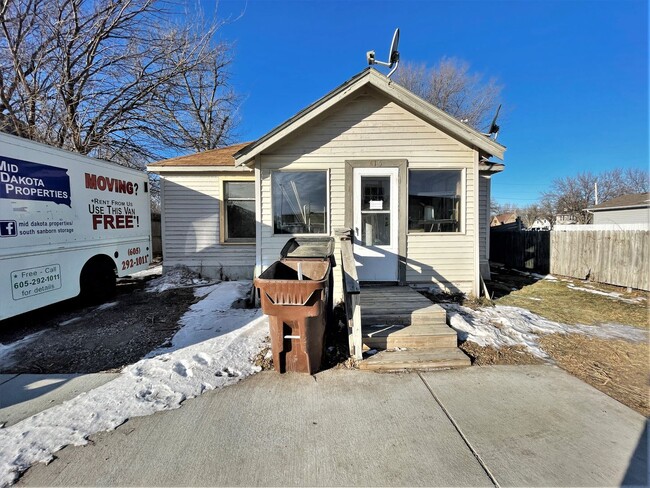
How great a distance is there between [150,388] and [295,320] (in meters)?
1.59

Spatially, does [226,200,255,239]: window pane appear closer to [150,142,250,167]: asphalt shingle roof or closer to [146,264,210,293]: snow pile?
[150,142,250,167]: asphalt shingle roof

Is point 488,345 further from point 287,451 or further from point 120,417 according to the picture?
point 120,417

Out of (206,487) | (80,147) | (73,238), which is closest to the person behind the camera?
(206,487)

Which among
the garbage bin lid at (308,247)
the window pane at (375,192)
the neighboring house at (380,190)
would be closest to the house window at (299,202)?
the neighboring house at (380,190)

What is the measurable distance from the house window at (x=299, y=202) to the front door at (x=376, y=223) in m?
0.72

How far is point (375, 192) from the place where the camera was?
6320 mm

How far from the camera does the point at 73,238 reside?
5.27m

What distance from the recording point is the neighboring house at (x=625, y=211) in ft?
65.7

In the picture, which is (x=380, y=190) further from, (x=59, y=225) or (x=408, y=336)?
(x=59, y=225)

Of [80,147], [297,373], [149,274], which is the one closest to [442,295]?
[297,373]

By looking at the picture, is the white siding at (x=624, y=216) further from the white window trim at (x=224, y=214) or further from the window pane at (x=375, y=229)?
the white window trim at (x=224, y=214)

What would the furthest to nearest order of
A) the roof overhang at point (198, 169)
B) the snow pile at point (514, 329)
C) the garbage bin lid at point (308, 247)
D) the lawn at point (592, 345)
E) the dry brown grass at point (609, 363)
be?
the roof overhang at point (198, 169) < the garbage bin lid at point (308, 247) < the snow pile at point (514, 329) < the lawn at point (592, 345) < the dry brown grass at point (609, 363)

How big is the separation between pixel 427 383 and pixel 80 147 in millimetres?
13320

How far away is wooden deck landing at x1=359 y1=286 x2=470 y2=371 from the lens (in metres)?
3.55
